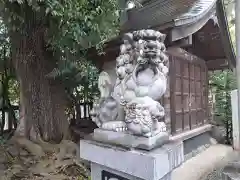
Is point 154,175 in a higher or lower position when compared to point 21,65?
lower

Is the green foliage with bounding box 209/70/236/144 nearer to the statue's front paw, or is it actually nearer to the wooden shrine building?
the wooden shrine building

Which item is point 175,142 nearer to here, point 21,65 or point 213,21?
Result: point 21,65

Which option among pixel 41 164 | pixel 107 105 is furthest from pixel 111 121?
pixel 41 164

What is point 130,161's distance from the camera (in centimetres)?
206

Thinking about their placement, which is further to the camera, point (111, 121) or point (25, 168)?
point (25, 168)

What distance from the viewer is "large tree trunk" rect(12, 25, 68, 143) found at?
562cm

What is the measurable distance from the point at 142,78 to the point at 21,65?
4.25 metres

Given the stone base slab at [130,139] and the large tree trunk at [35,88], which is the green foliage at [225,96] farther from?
the stone base slab at [130,139]

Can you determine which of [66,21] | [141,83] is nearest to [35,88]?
[66,21]

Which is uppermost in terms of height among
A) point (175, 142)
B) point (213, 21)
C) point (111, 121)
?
point (213, 21)

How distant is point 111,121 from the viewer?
260cm

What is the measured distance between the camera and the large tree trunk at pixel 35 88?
5.62 metres

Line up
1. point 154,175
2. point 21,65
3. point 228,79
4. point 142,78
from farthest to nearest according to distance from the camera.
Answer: point 228,79 < point 21,65 < point 142,78 < point 154,175

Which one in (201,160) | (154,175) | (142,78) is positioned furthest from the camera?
(201,160)
